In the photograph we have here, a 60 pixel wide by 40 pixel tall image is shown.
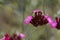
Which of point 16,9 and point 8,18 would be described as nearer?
point 16,9

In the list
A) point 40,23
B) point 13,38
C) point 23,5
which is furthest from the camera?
point 23,5

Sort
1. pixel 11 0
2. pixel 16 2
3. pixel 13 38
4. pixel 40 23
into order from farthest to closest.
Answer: pixel 11 0 < pixel 16 2 < pixel 40 23 < pixel 13 38

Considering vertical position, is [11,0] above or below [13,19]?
above

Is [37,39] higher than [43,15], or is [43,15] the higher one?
[43,15]

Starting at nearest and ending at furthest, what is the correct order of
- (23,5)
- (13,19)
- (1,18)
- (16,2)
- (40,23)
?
1. (40,23)
2. (23,5)
3. (16,2)
4. (13,19)
5. (1,18)

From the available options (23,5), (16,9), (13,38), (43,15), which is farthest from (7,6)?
(13,38)

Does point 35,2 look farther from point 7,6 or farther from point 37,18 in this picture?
point 37,18

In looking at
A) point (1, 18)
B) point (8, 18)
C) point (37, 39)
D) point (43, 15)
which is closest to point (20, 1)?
point (37, 39)

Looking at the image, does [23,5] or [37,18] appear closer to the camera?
[37,18]

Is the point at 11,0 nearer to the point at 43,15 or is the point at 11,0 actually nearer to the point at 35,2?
the point at 35,2
